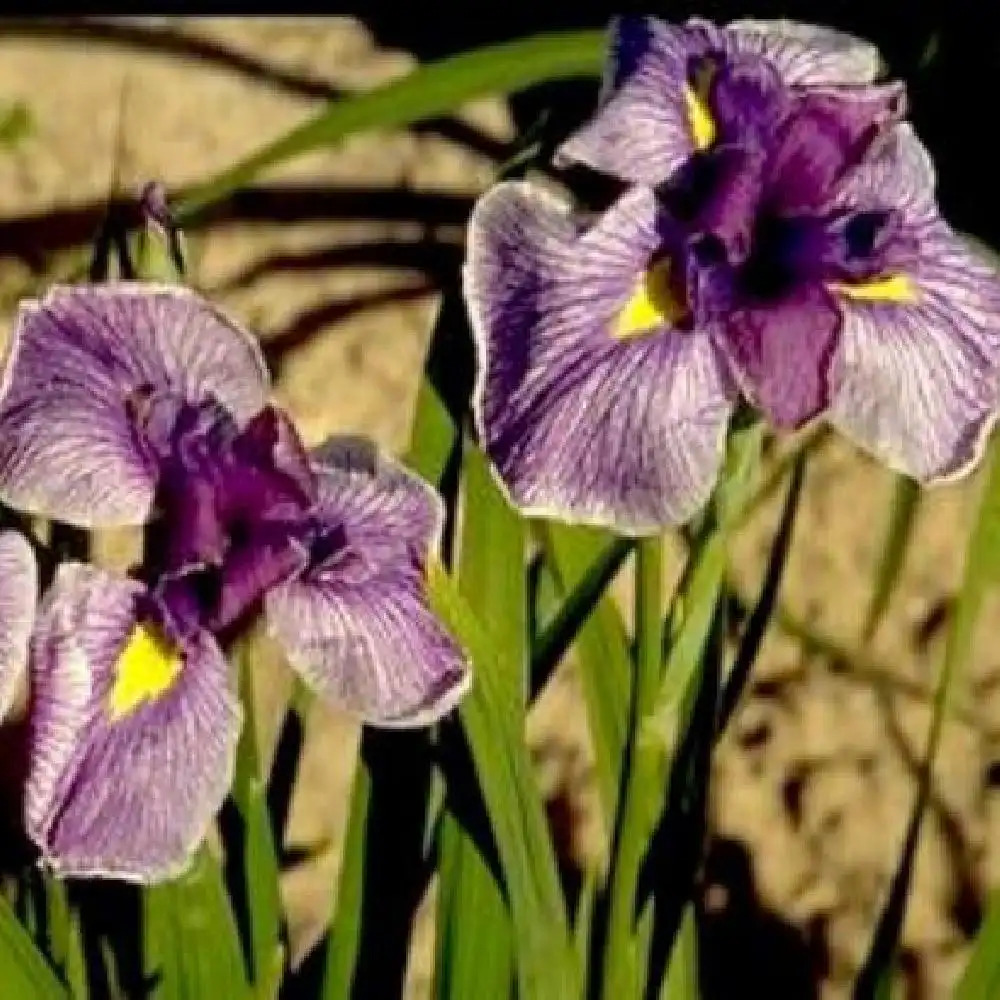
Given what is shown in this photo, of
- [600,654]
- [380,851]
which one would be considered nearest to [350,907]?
[380,851]

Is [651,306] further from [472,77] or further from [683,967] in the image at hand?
[472,77]

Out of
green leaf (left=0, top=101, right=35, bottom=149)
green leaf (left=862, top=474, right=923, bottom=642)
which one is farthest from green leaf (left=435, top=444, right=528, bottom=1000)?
green leaf (left=0, top=101, right=35, bottom=149)

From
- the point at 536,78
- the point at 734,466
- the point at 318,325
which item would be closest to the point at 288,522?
the point at 734,466

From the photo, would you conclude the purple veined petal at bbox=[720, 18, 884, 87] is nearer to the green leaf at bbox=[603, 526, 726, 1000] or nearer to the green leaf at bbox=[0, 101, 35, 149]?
the green leaf at bbox=[603, 526, 726, 1000]

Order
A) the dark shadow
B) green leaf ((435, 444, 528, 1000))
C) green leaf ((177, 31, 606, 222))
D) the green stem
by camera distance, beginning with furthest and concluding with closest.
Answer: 1. the dark shadow
2. green leaf ((177, 31, 606, 222))
3. green leaf ((435, 444, 528, 1000))
4. the green stem

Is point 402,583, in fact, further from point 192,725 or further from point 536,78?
point 536,78
